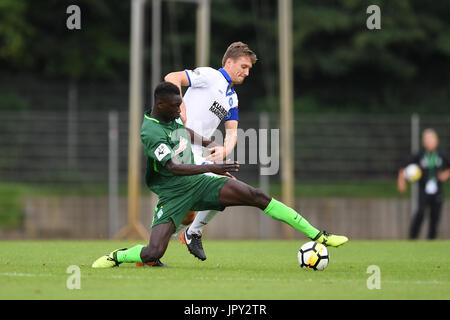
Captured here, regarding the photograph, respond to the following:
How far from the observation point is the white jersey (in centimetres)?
963

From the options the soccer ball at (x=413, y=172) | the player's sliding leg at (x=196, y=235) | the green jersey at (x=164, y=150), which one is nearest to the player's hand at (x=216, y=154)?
the green jersey at (x=164, y=150)

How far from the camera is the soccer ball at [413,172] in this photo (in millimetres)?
17672

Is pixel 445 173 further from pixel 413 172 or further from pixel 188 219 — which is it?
pixel 188 219

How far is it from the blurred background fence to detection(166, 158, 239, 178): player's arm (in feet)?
40.4

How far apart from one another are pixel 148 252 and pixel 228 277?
0.93 meters

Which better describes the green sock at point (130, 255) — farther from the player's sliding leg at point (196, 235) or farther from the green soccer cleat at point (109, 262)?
the player's sliding leg at point (196, 235)

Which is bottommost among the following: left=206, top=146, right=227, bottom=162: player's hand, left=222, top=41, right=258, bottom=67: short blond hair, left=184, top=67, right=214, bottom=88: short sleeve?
left=206, top=146, right=227, bottom=162: player's hand

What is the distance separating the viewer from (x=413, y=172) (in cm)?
1772

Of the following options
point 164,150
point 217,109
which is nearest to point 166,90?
point 164,150

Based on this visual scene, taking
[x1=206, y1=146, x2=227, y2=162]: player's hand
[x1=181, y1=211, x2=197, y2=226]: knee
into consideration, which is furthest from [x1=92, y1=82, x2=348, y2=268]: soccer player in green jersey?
[x1=181, y1=211, x2=197, y2=226]: knee

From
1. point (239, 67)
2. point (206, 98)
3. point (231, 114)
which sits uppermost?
point (239, 67)

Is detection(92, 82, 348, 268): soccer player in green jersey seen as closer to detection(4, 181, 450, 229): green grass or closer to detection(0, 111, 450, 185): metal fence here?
detection(0, 111, 450, 185): metal fence
